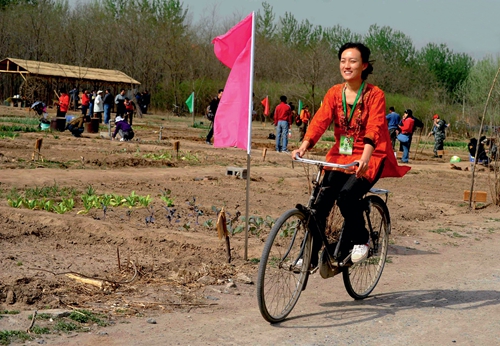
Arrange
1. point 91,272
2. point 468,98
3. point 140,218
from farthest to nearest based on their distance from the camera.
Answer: point 468,98 < point 140,218 < point 91,272

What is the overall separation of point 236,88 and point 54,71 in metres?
37.9

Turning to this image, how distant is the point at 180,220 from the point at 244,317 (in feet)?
14.0

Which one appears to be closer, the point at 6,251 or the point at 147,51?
the point at 6,251

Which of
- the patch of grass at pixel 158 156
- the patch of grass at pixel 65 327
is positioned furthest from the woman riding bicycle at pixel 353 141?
the patch of grass at pixel 158 156

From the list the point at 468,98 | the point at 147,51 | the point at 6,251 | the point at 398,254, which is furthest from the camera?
the point at 468,98

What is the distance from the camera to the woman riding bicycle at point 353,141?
6207mm

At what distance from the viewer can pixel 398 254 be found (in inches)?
368

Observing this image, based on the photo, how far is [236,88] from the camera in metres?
7.96

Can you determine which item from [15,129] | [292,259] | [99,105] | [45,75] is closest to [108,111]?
[99,105]

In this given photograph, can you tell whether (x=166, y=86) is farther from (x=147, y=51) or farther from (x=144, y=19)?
(x=144, y=19)

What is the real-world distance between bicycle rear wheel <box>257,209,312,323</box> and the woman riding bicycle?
0.48 ft

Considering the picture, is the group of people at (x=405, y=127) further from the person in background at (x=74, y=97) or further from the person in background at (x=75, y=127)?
the person in background at (x=74, y=97)

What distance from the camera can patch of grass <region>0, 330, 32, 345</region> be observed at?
4.91 m

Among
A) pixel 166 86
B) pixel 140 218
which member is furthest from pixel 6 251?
pixel 166 86
